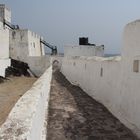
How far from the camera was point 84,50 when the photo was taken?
30.1 metres

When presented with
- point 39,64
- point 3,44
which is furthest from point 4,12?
point 3,44

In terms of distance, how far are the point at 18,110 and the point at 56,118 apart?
12.3 feet

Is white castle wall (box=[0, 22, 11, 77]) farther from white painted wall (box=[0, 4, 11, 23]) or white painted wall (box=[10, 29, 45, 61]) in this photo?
white painted wall (box=[0, 4, 11, 23])

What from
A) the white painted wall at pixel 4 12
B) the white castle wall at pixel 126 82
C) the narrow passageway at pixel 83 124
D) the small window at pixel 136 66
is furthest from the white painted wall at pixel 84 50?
the small window at pixel 136 66

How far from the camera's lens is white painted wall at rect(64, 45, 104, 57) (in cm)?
3002

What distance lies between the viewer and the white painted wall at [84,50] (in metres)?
30.0

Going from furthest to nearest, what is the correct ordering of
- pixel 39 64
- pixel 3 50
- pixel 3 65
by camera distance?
pixel 39 64 < pixel 3 50 < pixel 3 65


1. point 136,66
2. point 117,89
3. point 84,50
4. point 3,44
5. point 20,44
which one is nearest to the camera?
point 136,66

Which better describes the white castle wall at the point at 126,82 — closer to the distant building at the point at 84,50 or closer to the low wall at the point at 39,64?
the distant building at the point at 84,50

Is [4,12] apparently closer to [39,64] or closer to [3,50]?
[39,64]

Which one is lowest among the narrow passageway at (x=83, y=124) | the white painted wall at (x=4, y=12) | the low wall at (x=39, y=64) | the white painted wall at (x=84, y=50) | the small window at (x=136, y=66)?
the narrow passageway at (x=83, y=124)

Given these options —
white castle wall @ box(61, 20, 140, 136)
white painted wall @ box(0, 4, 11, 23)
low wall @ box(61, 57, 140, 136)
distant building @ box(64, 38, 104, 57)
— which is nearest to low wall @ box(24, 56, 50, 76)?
distant building @ box(64, 38, 104, 57)

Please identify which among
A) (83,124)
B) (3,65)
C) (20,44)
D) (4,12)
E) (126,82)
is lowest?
(83,124)

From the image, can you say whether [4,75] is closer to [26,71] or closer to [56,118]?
[26,71]
